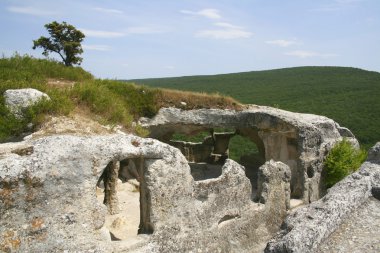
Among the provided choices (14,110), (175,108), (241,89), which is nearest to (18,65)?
(14,110)

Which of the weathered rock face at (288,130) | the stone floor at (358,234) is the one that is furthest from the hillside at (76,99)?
the stone floor at (358,234)

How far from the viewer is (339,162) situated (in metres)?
16.2

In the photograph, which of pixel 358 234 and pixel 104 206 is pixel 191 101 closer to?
pixel 104 206

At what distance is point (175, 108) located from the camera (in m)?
16.8

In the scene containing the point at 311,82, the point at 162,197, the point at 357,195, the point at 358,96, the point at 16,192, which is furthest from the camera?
the point at 311,82

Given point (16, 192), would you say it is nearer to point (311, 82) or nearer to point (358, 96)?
point (358, 96)

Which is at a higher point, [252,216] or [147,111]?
[147,111]

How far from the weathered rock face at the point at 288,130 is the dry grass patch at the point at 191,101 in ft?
0.85

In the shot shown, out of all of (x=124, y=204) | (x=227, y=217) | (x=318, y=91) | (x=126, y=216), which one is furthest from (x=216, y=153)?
(x=318, y=91)

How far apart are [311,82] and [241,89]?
1270 cm

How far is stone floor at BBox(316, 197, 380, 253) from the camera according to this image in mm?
6164

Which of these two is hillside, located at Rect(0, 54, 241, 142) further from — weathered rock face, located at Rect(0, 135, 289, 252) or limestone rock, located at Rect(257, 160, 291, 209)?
limestone rock, located at Rect(257, 160, 291, 209)

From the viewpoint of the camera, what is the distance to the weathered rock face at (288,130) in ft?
52.1

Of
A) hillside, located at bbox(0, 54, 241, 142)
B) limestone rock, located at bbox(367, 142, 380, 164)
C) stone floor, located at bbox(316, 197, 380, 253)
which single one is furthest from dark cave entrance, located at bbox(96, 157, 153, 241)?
limestone rock, located at bbox(367, 142, 380, 164)
